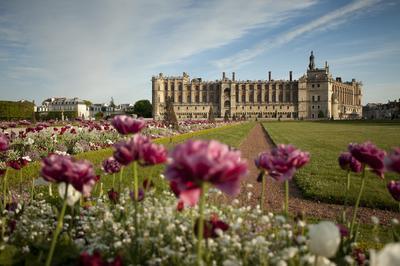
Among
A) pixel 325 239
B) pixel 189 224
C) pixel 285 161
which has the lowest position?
pixel 189 224

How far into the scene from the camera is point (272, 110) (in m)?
109

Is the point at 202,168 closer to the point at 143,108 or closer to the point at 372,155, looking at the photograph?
the point at 372,155

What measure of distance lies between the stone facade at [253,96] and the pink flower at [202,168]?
343 feet

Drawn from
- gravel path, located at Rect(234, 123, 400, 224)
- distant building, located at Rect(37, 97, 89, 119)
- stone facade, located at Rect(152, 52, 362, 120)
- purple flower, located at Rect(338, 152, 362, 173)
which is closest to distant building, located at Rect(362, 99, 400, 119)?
stone facade, located at Rect(152, 52, 362, 120)

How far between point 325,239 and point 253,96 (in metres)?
111

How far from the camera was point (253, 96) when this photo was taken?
111 m

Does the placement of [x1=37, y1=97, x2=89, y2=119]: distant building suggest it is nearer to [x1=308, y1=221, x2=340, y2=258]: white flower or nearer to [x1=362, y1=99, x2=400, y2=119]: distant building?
[x1=362, y1=99, x2=400, y2=119]: distant building

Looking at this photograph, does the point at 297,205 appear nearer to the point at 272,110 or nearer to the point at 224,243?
the point at 224,243

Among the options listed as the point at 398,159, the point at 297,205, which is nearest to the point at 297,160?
the point at 398,159

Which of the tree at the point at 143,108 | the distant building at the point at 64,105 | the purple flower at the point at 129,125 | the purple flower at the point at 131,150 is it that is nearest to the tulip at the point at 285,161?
the purple flower at the point at 131,150

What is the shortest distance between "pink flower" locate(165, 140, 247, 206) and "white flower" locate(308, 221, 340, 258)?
504 mm

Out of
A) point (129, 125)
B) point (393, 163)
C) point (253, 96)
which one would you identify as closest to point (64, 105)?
point (253, 96)

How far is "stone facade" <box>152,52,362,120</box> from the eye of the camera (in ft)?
349

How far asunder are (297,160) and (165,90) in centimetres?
11057
